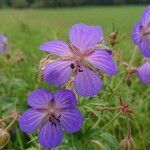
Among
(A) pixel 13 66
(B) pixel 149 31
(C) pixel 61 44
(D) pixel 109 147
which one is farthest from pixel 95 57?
(A) pixel 13 66

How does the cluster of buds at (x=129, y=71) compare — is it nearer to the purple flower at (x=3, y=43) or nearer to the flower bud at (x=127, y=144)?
the flower bud at (x=127, y=144)

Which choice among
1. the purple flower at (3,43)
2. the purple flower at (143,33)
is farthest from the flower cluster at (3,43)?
the purple flower at (143,33)

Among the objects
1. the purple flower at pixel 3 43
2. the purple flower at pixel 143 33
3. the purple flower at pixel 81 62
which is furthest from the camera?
the purple flower at pixel 3 43

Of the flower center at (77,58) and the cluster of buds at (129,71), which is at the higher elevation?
the flower center at (77,58)

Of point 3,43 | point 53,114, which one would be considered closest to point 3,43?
point 3,43

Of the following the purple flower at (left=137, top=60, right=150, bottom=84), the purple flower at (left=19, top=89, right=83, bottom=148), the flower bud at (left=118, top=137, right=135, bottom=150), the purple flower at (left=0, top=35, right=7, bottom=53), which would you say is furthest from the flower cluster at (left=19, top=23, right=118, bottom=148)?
the purple flower at (left=0, top=35, right=7, bottom=53)

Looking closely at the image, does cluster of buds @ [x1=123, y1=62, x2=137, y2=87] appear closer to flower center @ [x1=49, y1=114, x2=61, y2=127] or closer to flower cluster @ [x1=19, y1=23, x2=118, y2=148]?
flower cluster @ [x1=19, y1=23, x2=118, y2=148]

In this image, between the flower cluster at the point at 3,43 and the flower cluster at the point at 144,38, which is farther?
the flower cluster at the point at 3,43

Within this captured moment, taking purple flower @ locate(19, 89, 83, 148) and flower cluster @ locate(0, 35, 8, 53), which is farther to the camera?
flower cluster @ locate(0, 35, 8, 53)
